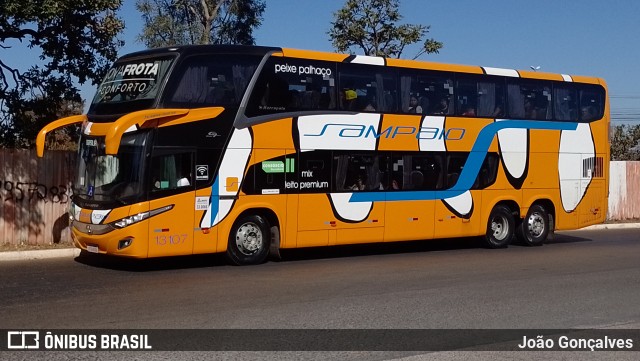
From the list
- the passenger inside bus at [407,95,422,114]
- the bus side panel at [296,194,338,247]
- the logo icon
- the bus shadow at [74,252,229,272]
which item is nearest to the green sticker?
the bus side panel at [296,194,338,247]

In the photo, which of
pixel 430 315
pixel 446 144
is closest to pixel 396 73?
pixel 446 144

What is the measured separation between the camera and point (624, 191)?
29.9 metres

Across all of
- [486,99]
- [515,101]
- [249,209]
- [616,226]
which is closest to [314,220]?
[249,209]

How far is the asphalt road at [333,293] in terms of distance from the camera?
10.1 m

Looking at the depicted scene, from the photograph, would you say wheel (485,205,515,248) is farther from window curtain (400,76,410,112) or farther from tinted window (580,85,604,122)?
window curtain (400,76,410,112)

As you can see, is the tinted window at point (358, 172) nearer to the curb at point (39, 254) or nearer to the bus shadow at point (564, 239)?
the curb at point (39, 254)

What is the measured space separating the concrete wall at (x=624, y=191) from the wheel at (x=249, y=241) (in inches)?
691

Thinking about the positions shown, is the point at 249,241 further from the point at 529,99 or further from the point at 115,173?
the point at 529,99

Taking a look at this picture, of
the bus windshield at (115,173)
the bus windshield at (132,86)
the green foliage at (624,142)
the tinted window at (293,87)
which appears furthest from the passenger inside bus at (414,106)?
the green foliage at (624,142)

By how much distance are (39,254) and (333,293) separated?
22.4ft

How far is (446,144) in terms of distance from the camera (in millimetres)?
18266

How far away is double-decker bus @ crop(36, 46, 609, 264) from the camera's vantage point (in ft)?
47.0

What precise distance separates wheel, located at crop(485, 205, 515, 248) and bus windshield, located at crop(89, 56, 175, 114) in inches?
350

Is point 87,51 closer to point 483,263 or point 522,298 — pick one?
point 483,263
